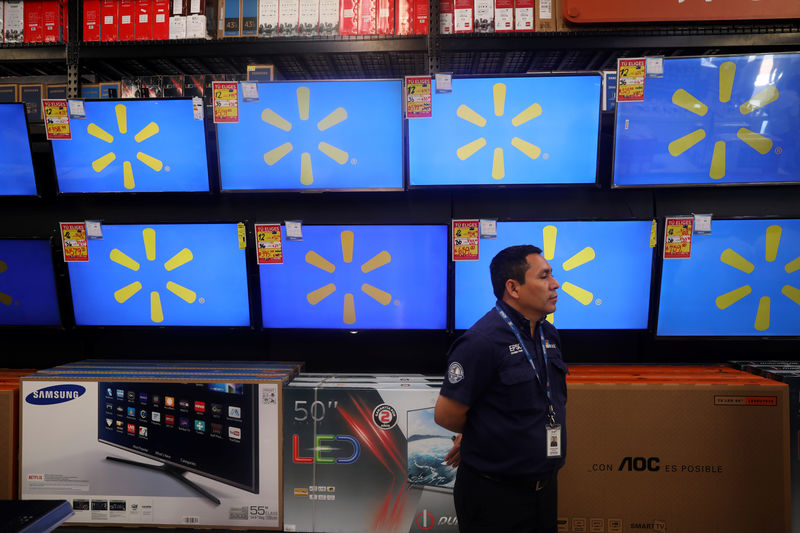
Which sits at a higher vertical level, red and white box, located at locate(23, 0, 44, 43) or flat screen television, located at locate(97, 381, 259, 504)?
red and white box, located at locate(23, 0, 44, 43)

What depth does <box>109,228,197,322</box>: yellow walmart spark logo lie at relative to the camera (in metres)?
2.22

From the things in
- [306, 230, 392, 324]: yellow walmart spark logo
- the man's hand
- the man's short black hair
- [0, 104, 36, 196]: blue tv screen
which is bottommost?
Result: the man's hand

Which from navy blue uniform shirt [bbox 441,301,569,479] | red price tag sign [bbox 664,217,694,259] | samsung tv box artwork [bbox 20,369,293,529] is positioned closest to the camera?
navy blue uniform shirt [bbox 441,301,569,479]

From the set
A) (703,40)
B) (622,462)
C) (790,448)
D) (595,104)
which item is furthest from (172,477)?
(703,40)

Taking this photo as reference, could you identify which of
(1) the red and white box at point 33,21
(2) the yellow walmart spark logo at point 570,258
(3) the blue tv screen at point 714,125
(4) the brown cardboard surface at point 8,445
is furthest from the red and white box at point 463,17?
(4) the brown cardboard surface at point 8,445

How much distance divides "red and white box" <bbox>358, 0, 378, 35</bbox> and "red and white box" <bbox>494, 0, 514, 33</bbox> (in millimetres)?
559

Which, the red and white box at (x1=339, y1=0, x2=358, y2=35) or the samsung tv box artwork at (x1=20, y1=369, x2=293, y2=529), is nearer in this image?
the samsung tv box artwork at (x1=20, y1=369, x2=293, y2=529)

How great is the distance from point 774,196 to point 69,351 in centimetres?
379

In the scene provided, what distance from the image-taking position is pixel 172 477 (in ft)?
6.67

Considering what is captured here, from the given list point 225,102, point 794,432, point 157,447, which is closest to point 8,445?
point 157,447

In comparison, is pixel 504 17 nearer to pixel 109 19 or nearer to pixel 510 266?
pixel 510 266

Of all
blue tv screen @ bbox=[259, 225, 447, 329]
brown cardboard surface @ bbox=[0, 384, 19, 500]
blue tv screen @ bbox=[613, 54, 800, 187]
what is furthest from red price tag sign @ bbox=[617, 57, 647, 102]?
brown cardboard surface @ bbox=[0, 384, 19, 500]

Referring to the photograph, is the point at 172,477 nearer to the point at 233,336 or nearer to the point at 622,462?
the point at 233,336

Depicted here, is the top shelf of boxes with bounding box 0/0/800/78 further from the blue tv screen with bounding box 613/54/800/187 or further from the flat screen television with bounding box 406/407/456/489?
the flat screen television with bounding box 406/407/456/489
